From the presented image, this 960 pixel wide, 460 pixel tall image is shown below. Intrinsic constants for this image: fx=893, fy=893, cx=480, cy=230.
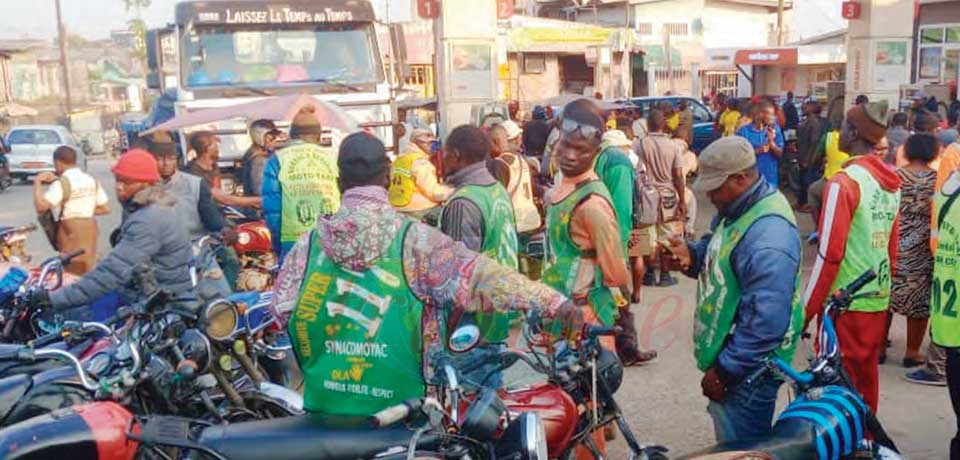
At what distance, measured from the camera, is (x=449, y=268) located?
2.82 metres

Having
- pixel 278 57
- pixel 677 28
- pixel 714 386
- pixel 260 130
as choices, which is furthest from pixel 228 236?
pixel 677 28

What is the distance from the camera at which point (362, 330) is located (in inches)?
110

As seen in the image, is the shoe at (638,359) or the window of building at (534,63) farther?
the window of building at (534,63)

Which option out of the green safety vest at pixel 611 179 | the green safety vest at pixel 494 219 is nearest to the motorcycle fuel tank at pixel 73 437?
the green safety vest at pixel 494 219

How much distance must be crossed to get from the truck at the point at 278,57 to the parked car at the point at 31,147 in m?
14.4

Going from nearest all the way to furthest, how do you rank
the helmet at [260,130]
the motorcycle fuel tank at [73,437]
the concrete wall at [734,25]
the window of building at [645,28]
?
the motorcycle fuel tank at [73,437] < the helmet at [260,130] < the window of building at [645,28] < the concrete wall at [734,25]

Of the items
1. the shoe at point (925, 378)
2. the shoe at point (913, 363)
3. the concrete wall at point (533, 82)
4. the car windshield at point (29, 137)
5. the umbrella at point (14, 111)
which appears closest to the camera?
the shoe at point (925, 378)

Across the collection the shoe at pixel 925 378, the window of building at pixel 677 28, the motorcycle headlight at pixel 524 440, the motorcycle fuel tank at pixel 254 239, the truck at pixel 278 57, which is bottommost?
the shoe at pixel 925 378

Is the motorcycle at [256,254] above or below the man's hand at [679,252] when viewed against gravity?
below

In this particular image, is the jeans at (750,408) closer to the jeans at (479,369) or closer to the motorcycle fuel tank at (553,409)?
the motorcycle fuel tank at (553,409)

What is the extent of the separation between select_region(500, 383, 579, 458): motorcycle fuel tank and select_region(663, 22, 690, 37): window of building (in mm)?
36884

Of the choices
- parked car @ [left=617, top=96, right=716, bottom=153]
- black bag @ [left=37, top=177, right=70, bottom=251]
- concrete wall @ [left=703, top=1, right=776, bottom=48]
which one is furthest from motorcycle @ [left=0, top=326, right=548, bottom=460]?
concrete wall @ [left=703, top=1, right=776, bottom=48]

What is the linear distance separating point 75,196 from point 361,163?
5.76 meters

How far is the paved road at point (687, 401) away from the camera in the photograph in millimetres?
5027
